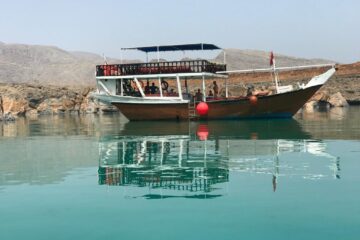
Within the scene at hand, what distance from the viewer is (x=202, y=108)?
113 ft

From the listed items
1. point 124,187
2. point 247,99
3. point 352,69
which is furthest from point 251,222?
point 352,69

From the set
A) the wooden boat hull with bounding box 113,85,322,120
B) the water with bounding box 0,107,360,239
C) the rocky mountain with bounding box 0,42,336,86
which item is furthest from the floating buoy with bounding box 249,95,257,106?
the rocky mountain with bounding box 0,42,336,86

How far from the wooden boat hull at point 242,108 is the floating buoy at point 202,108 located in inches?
12.0

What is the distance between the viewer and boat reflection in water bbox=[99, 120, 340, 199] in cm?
1155

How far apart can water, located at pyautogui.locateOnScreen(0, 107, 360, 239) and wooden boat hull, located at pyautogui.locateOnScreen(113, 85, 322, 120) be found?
50.2 ft

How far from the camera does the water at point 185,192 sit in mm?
7723

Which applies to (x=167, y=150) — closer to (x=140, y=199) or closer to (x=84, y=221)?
(x=140, y=199)

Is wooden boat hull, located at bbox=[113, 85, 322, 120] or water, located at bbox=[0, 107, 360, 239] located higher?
wooden boat hull, located at bbox=[113, 85, 322, 120]

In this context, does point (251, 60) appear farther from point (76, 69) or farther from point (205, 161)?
point (205, 161)

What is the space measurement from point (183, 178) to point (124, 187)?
62.1 inches

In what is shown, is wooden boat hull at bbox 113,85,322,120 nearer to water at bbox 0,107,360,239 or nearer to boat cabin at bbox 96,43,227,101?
boat cabin at bbox 96,43,227,101

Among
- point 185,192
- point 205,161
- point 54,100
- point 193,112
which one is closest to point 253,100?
point 193,112

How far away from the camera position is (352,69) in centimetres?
7650

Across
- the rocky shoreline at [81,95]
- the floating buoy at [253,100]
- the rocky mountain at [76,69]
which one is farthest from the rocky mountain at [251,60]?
the floating buoy at [253,100]
